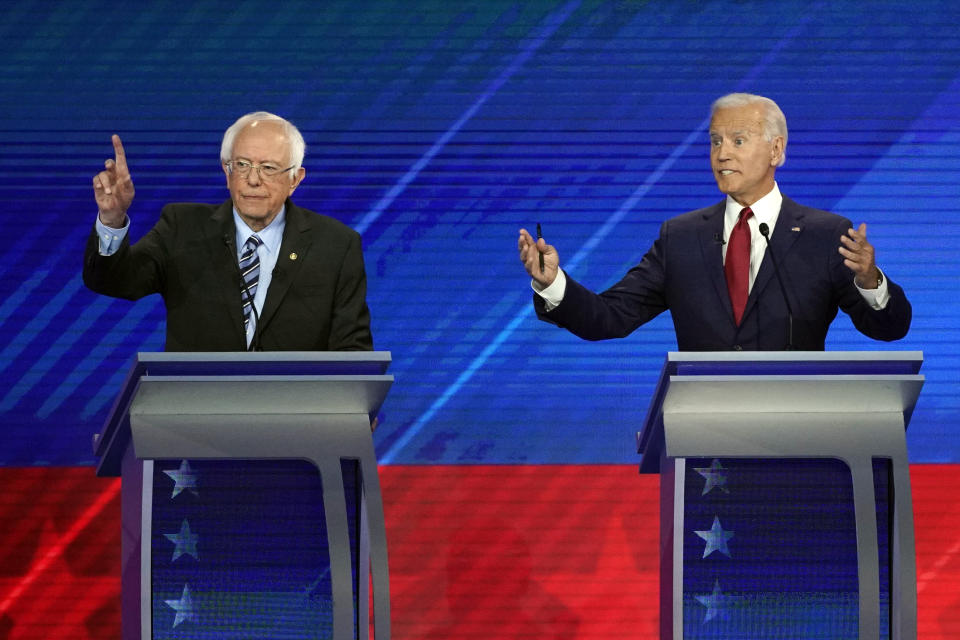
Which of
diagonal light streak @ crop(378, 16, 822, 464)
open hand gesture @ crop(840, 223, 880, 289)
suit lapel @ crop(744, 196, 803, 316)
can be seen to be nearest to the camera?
open hand gesture @ crop(840, 223, 880, 289)

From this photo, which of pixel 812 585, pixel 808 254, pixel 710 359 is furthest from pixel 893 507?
pixel 808 254

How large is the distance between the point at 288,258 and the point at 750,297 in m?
1.05

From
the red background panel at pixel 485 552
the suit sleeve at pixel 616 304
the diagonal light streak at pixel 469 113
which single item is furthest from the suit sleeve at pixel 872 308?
the diagonal light streak at pixel 469 113

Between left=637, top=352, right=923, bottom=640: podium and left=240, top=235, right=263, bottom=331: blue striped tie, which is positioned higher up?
left=240, top=235, right=263, bottom=331: blue striped tie

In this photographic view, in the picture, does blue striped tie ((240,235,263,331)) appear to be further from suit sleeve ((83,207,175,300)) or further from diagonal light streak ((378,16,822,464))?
diagonal light streak ((378,16,822,464))

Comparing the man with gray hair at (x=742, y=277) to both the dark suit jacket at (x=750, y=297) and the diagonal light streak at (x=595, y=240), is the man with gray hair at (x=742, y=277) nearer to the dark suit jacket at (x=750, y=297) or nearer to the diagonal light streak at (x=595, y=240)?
the dark suit jacket at (x=750, y=297)

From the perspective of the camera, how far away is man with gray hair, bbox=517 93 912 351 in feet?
10.5

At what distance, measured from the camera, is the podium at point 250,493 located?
2.59 m

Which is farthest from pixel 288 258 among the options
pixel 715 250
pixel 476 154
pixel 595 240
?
pixel 595 240

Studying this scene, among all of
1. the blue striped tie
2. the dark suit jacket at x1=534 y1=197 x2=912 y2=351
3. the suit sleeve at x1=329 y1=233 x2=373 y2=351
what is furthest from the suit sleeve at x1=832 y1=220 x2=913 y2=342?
the blue striped tie

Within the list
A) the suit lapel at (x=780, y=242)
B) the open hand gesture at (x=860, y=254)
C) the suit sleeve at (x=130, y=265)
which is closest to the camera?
the open hand gesture at (x=860, y=254)

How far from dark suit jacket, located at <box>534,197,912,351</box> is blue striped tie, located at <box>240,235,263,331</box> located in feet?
2.13

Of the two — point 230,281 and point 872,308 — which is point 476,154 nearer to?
point 230,281

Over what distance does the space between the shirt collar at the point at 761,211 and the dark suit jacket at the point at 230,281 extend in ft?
2.91
